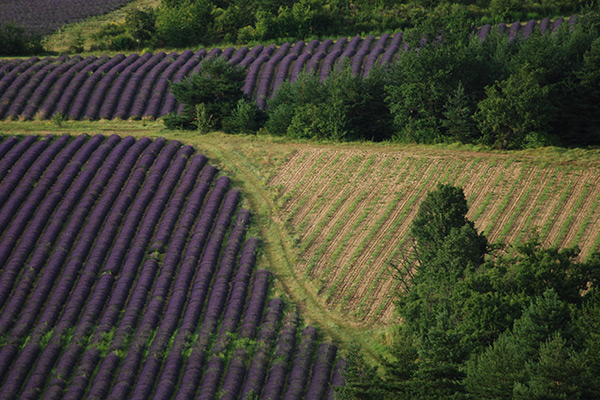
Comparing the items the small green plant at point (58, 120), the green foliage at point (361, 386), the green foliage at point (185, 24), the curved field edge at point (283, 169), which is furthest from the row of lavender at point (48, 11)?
the green foliage at point (361, 386)

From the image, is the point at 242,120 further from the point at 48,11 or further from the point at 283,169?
the point at 48,11

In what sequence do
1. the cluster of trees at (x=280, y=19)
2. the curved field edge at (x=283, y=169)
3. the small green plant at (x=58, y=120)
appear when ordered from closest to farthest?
the curved field edge at (x=283, y=169), the small green plant at (x=58, y=120), the cluster of trees at (x=280, y=19)

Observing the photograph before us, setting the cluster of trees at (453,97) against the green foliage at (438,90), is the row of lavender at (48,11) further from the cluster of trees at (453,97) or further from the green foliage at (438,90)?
the green foliage at (438,90)

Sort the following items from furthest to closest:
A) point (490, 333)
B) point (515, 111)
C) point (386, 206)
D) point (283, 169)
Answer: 1. point (283, 169)
2. point (515, 111)
3. point (386, 206)
4. point (490, 333)

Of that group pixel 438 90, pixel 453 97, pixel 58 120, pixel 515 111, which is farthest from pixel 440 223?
pixel 58 120

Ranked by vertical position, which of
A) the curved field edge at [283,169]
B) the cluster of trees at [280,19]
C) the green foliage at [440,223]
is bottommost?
the cluster of trees at [280,19]

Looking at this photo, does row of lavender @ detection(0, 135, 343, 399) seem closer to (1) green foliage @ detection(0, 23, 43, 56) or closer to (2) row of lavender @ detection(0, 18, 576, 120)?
(2) row of lavender @ detection(0, 18, 576, 120)

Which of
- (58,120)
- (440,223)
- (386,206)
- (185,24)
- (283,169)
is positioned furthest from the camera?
(185,24)

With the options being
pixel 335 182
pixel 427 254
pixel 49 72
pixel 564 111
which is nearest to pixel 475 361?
pixel 427 254
